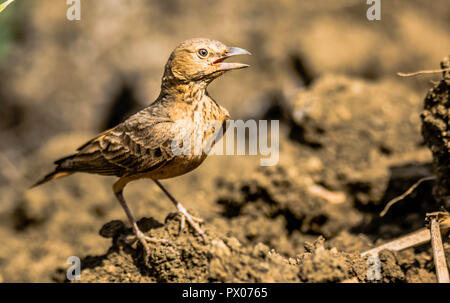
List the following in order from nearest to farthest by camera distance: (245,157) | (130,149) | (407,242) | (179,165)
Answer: (407,242) → (179,165) → (130,149) → (245,157)

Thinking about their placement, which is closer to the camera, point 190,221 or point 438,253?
point 438,253

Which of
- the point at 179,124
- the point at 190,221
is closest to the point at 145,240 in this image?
the point at 190,221

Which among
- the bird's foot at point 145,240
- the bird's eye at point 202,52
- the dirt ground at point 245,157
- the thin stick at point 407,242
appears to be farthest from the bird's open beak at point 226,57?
the thin stick at point 407,242

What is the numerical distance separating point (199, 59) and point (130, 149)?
37.0 inches

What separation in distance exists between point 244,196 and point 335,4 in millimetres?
5022

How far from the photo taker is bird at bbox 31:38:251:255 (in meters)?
4.09

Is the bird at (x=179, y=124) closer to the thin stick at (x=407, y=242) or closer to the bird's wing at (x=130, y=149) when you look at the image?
the bird's wing at (x=130, y=149)

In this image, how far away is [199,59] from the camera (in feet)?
13.7

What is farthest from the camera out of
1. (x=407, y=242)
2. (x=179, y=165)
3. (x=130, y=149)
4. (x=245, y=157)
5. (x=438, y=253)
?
(x=245, y=157)

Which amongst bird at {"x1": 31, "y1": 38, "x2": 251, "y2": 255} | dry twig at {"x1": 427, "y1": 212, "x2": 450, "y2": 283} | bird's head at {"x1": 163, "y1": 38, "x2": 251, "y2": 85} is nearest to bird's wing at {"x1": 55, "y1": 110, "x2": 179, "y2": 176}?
bird at {"x1": 31, "y1": 38, "x2": 251, "y2": 255}

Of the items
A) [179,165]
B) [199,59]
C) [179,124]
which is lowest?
[179,165]

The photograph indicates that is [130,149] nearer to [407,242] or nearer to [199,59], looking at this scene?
[199,59]

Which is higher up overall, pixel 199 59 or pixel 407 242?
pixel 199 59

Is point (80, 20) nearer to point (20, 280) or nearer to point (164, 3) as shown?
point (164, 3)
